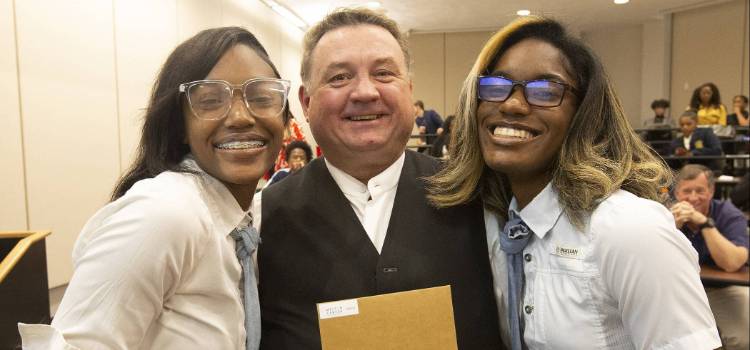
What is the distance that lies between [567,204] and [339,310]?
1.95 ft

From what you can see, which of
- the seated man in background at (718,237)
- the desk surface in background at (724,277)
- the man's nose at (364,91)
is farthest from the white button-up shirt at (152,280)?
the seated man in background at (718,237)

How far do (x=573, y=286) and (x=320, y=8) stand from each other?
865 cm

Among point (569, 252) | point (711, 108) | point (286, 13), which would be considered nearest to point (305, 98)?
point (569, 252)

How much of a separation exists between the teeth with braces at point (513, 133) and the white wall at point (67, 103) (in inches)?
142

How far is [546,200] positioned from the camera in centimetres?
132

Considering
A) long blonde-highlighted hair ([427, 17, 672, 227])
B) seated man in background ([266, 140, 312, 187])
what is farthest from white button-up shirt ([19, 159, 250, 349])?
seated man in background ([266, 140, 312, 187])

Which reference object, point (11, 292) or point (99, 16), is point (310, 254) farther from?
point (99, 16)

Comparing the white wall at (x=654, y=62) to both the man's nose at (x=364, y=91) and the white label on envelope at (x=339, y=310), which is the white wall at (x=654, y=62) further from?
the white label on envelope at (x=339, y=310)

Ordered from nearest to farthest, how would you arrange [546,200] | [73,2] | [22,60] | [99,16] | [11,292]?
[546,200] → [11,292] → [22,60] → [73,2] → [99,16]

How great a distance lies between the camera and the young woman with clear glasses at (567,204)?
42.6 inches

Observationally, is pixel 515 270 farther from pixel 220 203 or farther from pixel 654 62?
pixel 654 62

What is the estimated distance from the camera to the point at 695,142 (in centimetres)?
667

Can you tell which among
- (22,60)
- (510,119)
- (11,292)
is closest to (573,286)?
(510,119)

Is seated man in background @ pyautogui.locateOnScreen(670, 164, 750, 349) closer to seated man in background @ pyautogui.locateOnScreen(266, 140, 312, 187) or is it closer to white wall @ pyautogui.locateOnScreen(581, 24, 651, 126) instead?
seated man in background @ pyautogui.locateOnScreen(266, 140, 312, 187)
